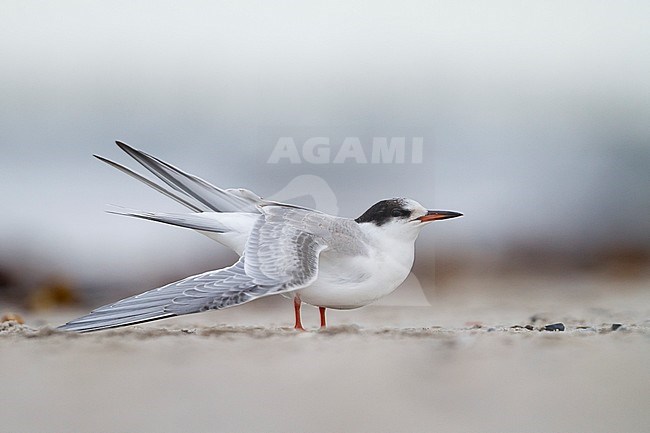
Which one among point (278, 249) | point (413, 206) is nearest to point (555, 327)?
point (413, 206)

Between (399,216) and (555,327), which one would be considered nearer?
(399,216)

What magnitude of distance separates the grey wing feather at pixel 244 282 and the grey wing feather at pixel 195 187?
0.09 metres

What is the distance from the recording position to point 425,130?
2.04 metres

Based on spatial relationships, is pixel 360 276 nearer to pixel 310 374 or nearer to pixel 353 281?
pixel 353 281

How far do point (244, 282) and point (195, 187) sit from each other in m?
0.35

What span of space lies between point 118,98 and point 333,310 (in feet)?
2.86

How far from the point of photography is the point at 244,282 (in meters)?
1.86

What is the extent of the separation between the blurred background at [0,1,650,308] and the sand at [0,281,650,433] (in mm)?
141

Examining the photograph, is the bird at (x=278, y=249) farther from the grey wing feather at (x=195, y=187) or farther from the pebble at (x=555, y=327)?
the pebble at (x=555, y=327)

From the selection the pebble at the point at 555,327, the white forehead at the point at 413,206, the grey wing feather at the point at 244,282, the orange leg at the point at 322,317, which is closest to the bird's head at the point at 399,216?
the white forehead at the point at 413,206

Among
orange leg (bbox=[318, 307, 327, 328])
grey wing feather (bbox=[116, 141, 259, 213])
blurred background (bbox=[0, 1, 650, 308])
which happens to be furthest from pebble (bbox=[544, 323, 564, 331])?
grey wing feather (bbox=[116, 141, 259, 213])

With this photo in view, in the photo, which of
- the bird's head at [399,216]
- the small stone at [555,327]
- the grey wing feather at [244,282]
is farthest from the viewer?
the small stone at [555,327]

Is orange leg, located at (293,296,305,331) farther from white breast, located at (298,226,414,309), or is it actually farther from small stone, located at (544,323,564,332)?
small stone, located at (544,323,564,332)

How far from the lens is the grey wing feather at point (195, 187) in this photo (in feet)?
6.56
